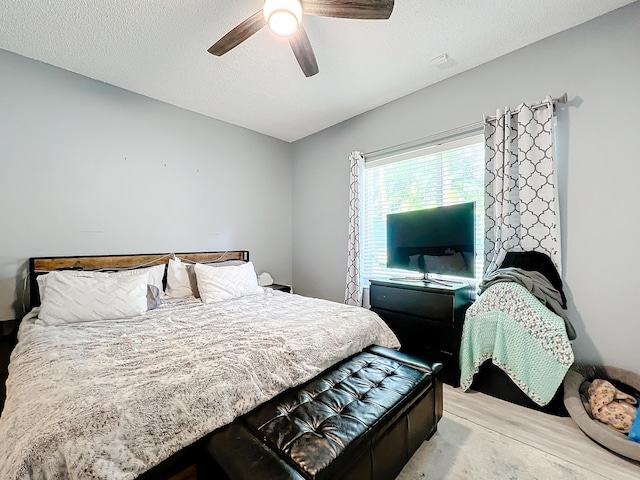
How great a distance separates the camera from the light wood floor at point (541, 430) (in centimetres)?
146

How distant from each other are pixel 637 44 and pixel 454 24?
118 centimetres

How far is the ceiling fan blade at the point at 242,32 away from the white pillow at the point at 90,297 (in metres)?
1.85

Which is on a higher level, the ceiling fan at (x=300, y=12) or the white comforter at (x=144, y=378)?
the ceiling fan at (x=300, y=12)

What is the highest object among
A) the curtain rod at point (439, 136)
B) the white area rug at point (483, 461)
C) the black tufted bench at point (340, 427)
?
the curtain rod at point (439, 136)

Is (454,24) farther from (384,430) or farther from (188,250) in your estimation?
(188,250)

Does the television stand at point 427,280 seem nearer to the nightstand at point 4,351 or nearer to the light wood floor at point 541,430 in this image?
the light wood floor at point 541,430

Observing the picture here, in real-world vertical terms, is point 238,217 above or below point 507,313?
above

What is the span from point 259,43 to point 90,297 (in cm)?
227

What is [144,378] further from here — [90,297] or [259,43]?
[259,43]

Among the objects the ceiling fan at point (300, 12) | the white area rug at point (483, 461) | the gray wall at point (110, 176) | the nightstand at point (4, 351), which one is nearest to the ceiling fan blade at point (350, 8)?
the ceiling fan at point (300, 12)

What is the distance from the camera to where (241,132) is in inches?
146

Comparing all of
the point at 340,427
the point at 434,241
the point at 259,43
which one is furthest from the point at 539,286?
the point at 259,43

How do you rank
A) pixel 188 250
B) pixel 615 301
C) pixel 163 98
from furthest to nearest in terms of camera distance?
pixel 188 250
pixel 163 98
pixel 615 301

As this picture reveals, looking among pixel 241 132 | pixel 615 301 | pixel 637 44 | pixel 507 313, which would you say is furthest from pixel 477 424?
pixel 241 132
